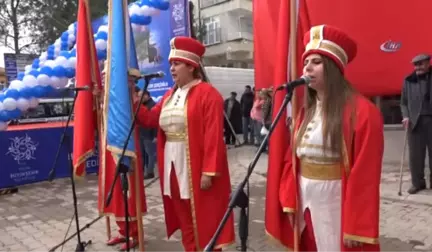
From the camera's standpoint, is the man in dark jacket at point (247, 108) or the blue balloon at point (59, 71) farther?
the man in dark jacket at point (247, 108)

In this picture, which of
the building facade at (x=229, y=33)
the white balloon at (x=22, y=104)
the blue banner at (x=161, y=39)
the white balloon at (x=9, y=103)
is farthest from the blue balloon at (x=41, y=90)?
the building facade at (x=229, y=33)

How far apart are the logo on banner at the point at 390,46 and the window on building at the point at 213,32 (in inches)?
914

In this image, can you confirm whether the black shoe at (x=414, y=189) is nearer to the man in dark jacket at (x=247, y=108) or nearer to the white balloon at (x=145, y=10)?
the white balloon at (x=145, y=10)

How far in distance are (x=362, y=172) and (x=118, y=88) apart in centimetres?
219

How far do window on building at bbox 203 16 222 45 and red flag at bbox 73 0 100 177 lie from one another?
84.4 ft

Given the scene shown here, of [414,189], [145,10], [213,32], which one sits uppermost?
[213,32]

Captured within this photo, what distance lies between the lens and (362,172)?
222cm

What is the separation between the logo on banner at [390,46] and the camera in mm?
6711

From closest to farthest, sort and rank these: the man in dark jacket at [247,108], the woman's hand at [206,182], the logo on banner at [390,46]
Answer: the woman's hand at [206,182], the logo on banner at [390,46], the man in dark jacket at [247,108]

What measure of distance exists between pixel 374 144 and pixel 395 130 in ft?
20.9

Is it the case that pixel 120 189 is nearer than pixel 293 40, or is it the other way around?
pixel 293 40

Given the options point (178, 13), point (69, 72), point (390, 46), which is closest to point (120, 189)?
point (69, 72)

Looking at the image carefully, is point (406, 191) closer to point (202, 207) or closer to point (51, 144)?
point (202, 207)

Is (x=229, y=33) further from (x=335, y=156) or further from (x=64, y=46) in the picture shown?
(x=335, y=156)
